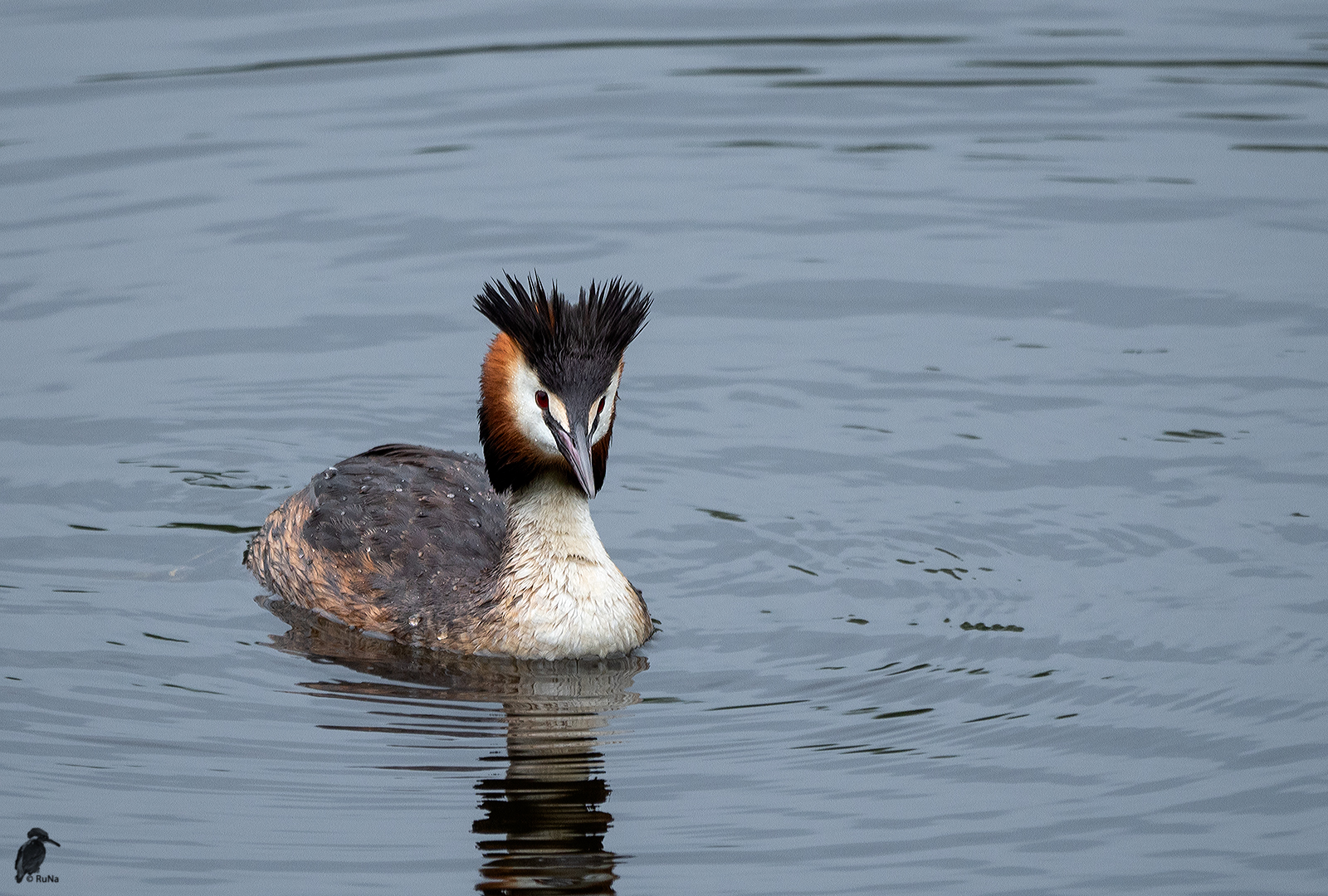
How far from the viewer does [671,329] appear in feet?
46.2

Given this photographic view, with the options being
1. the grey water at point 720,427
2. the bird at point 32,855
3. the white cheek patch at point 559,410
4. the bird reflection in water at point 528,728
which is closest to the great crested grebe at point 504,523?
the white cheek patch at point 559,410

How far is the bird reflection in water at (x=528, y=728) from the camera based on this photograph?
8008 millimetres

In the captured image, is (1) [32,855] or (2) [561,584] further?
(2) [561,584]

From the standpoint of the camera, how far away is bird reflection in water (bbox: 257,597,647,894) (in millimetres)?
8008

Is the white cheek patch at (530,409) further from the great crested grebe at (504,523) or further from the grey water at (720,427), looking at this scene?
the grey water at (720,427)

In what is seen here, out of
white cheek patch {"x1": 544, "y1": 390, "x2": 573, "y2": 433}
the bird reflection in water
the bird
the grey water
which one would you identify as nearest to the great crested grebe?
white cheek patch {"x1": 544, "y1": 390, "x2": 573, "y2": 433}

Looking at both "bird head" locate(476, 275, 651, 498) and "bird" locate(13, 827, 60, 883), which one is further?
"bird head" locate(476, 275, 651, 498)

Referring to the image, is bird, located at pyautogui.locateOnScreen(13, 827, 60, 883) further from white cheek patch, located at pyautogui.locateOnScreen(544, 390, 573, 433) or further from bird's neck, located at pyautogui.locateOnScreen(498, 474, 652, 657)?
white cheek patch, located at pyautogui.locateOnScreen(544, 390, 573, 433)

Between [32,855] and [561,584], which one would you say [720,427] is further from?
[32,855]

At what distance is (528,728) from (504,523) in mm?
1871

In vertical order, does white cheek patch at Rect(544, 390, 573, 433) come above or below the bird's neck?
above

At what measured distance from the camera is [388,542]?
10633 mm

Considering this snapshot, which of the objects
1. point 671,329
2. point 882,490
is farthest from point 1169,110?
point 882,490

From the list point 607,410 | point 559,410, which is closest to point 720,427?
point 607,410
